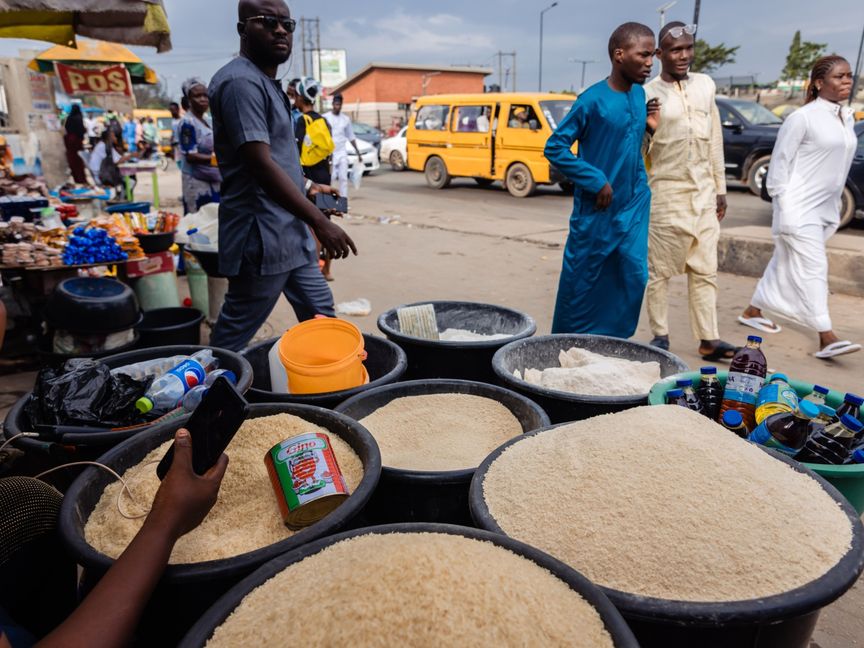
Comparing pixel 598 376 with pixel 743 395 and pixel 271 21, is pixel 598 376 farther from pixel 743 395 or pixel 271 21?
pixel 271 21

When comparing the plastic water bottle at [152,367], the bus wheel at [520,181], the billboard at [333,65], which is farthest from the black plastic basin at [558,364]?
the billboard at [333,65]

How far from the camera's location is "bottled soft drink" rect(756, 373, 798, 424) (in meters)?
1.78

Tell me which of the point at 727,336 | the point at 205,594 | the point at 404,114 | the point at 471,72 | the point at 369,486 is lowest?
the point at 727,336

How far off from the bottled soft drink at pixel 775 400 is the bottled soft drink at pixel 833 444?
135 millimetres

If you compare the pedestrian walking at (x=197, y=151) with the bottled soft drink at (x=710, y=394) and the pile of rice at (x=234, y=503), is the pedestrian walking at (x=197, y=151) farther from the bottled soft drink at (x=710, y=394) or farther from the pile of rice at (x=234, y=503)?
the bottled soft drink at (x=710, y=394)

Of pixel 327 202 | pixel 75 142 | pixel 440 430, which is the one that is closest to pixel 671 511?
pixel 440 430

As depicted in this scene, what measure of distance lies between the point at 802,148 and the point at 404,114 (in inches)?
1254

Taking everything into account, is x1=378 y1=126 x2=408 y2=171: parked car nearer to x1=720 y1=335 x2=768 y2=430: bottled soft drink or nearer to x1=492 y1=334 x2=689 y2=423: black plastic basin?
x1=492 y1=334 x2=689 y2=423: black plastic basin

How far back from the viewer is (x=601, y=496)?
1.29 m

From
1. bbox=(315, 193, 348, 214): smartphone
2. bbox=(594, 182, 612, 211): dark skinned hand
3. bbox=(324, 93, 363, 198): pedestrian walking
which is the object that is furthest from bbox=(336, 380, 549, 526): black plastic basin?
bbox=(324, 93, 363, 198): pedestrian walking

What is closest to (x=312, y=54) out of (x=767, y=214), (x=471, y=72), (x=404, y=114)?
(x=471, y=72)

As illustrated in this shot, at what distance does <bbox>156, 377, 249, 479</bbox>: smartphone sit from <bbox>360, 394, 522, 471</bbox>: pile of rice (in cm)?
56

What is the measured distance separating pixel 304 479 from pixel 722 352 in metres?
3.28

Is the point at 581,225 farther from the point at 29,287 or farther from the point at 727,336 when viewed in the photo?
the point at 29,287
